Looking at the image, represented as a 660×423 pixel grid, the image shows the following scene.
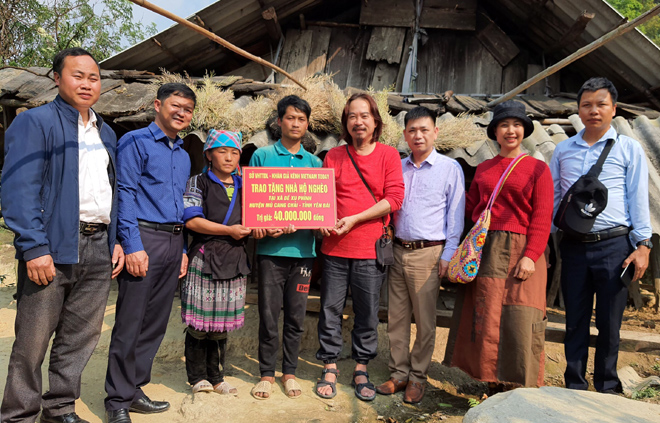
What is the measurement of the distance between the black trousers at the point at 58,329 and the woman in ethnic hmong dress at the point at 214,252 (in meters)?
0.62

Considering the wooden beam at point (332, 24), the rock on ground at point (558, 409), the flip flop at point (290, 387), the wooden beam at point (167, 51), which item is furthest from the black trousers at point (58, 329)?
the wooden beam at point (332, 24)

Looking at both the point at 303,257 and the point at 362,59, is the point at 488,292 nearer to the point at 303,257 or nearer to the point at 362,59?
the point at 303,257

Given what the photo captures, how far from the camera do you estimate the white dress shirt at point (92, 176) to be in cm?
260

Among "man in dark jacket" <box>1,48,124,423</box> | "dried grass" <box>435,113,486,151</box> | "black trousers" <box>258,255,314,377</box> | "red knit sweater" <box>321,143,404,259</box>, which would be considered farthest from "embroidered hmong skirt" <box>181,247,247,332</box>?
"dried grass" <box>435,113,486,151</box>

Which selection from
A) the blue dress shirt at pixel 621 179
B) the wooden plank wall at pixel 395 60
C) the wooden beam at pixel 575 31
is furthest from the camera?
the wooden plank wall at pixel 395 60

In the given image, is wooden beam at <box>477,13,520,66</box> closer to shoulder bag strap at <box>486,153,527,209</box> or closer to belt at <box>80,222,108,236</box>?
shoulder bag strap at <box>486,153,527,209</box>

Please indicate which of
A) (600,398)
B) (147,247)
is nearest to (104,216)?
(147,247)

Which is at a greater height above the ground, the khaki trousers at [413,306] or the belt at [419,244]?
the belt at [419,244]

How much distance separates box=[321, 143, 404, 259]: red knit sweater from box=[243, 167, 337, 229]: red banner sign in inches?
5.2

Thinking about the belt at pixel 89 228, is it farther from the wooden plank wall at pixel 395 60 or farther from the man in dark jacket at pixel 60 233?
the wooden plank wall at pixel 395 60

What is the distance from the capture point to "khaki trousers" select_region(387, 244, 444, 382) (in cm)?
334

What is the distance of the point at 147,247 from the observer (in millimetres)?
2861

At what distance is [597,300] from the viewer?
A: 3.13 meters

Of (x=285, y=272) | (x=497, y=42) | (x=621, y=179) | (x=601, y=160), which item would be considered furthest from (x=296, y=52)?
(x=621, y=179)
